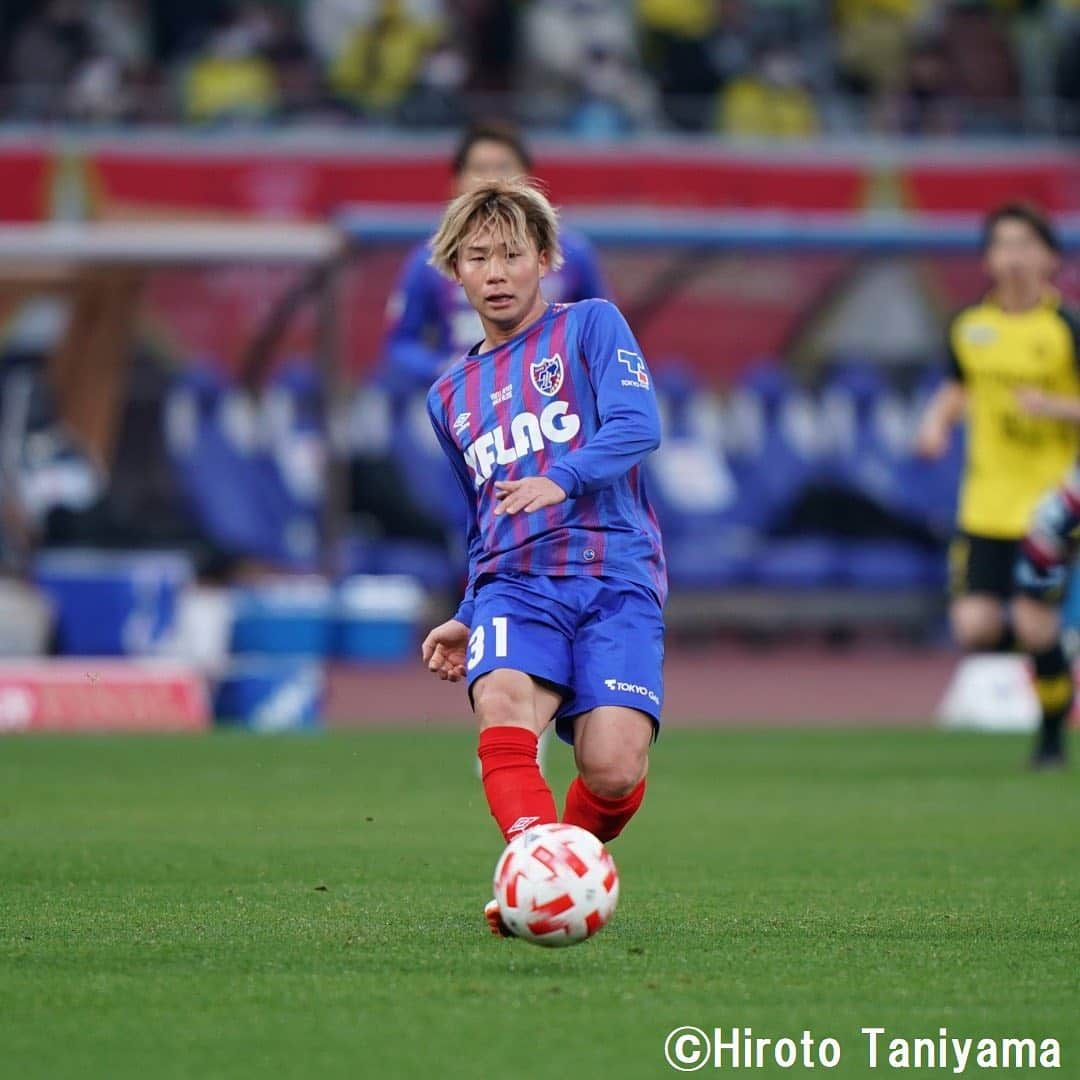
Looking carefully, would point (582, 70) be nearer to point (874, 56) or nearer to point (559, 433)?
point (874, 56)

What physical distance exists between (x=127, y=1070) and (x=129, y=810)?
485 cm

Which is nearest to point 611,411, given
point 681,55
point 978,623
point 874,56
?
point 978,623

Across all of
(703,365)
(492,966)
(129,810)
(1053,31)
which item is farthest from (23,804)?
(1053,31)

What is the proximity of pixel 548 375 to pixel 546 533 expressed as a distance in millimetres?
407

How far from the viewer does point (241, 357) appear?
18.1 metres

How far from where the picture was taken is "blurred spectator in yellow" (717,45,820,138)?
22.6m

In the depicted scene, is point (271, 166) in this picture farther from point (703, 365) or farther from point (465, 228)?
point (465, 228)

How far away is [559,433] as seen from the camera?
570cm

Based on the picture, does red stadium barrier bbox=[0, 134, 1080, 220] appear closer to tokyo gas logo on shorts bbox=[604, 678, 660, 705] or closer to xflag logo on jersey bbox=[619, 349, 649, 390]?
xflag logo on jersey bbox=[619, 349, 649, 390]

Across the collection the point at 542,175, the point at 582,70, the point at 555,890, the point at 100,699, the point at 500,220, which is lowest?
the point at 555,890

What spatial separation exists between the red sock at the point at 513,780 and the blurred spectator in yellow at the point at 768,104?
1773cm

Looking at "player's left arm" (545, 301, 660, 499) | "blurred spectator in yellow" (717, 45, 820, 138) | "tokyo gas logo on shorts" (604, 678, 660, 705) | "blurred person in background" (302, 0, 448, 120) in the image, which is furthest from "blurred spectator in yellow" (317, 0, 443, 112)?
"tokyo gas logo on shorts" (604, 678, 660, 705)

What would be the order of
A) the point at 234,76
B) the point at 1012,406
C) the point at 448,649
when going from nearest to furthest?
the point at 448,649
the point at 1012,406
the point at 234,76

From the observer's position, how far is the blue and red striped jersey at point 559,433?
5.62m
